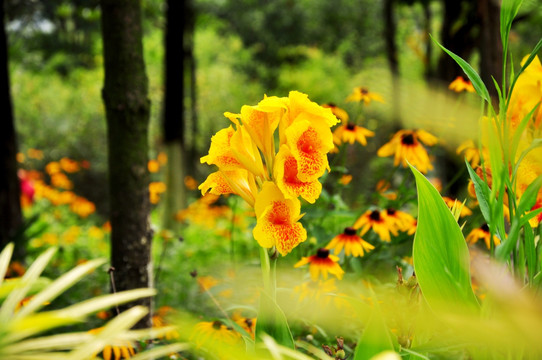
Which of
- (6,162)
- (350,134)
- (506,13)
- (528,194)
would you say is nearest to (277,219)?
(528,194)

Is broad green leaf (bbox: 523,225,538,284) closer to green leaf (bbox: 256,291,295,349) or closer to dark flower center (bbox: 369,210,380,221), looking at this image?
green leaf (bbox: 256,291,295,349)

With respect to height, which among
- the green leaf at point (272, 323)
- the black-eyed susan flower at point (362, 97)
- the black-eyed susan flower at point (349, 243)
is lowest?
the black-eyed susan flower at point (349, 243)

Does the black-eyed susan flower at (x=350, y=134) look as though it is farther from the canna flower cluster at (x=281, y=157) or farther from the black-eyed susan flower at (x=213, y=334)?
the canna flower cluster at (x=281, y=157)

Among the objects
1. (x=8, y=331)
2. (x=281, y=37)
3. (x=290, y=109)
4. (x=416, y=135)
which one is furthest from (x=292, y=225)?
(x=281, y=37)

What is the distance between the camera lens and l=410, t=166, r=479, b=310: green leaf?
0.96 m

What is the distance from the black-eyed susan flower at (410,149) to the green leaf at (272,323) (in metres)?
1.07

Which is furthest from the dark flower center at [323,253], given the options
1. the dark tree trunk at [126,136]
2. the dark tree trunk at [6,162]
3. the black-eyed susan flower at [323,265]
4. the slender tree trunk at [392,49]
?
the slender tree trunk at [392,49]

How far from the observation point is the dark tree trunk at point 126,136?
6.60ft

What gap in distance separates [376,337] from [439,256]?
0.19 metres

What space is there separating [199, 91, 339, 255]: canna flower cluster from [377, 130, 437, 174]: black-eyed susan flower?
0.94 meters

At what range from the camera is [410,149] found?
1965 millimetres

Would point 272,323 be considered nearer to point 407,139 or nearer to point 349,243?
point 349,243

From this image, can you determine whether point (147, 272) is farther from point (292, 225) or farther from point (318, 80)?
point (318, 80)

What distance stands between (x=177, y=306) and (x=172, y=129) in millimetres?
2574
